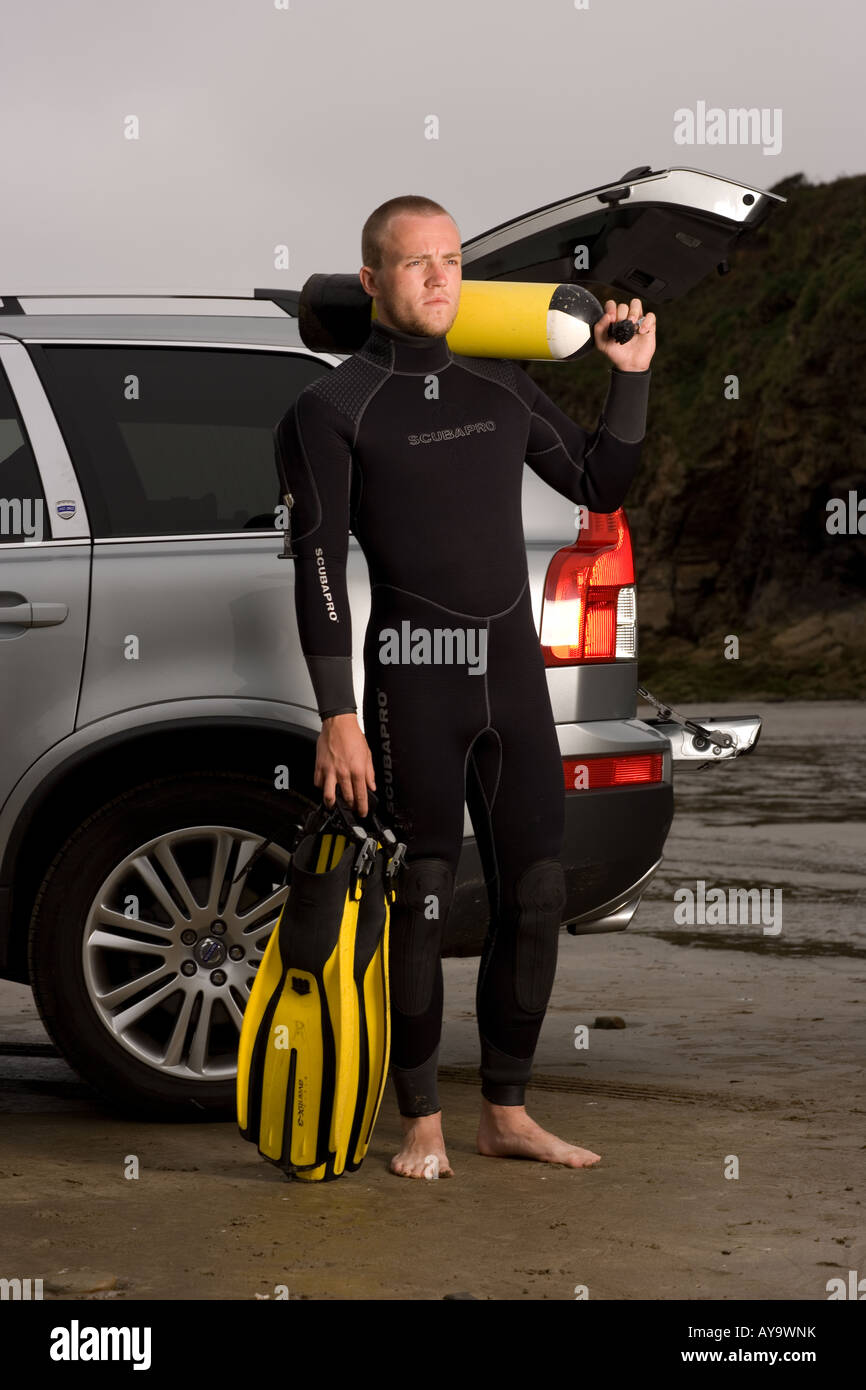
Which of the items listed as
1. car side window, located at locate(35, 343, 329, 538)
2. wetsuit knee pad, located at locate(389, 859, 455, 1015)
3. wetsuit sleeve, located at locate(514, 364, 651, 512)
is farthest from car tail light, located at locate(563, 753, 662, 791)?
car side window, located at locate(35, 343, 329, 538)

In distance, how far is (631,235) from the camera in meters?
4.68

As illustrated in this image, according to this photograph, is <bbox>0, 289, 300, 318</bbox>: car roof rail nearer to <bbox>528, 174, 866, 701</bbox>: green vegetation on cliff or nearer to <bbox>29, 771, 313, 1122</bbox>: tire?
<bbox>29, 771, 313, 1122</bbox>: tire

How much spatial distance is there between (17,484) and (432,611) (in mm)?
1247

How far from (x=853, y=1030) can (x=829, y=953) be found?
1.83 metres

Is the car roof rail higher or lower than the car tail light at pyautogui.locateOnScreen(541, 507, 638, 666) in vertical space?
higher

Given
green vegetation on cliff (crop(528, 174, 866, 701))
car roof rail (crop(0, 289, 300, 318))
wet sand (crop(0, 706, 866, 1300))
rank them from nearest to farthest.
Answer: wet sand (crop(0, 706, 866, 1300))
car roof rail (crop(0, 289, 300, 318))
green vegetation on cliff (crop(528, 174, 866, 701))

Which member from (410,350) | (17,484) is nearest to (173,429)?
(17,484)

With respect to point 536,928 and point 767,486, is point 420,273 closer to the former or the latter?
point 536,928

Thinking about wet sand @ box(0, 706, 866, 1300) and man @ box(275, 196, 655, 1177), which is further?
man @ box(275, 196, 655, 1177)

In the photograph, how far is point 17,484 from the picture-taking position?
195 inches

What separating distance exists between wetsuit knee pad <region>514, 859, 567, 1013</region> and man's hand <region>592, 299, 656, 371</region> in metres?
1.17

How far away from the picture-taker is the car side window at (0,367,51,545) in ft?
16.0

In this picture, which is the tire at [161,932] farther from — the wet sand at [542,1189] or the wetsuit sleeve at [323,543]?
the wetsuit sleeve at [323,543]
